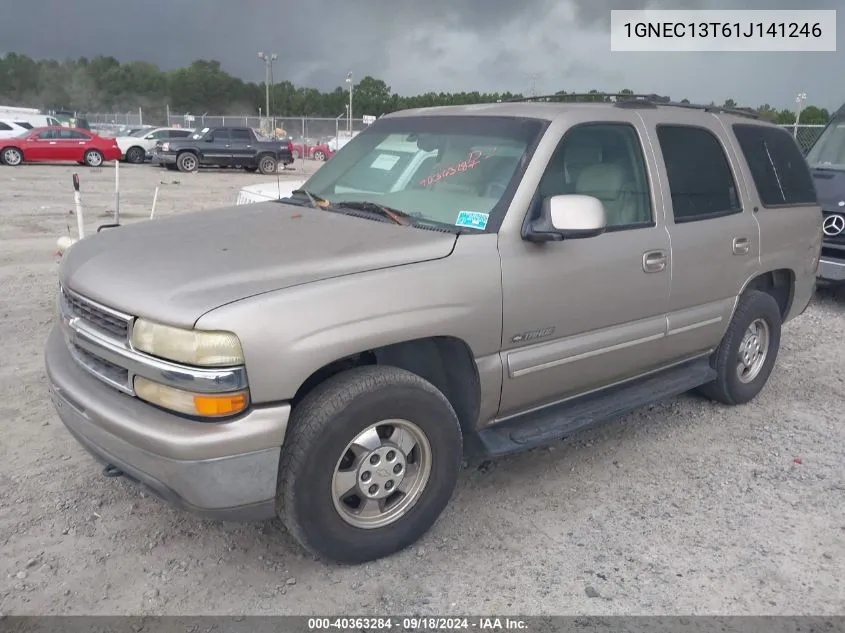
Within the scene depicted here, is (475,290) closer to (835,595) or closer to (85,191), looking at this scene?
(835,595)

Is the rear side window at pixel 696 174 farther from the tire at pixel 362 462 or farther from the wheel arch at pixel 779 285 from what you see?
the tire at pixel 362 462

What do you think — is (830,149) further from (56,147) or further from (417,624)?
(56,147)

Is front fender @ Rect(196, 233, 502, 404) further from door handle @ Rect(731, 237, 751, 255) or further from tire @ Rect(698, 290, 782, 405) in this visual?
tire @ Rect(698, 290, 782, 405)

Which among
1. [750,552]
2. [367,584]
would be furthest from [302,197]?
[750,552]

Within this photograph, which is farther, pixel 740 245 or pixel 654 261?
pixel 740 245

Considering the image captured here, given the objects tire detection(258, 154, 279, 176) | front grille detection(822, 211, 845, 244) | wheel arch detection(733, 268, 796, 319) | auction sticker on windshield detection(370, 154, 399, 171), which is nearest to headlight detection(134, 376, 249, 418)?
auction sticker on windshield detection(370, 154, 399, 171)

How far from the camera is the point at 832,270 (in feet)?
25.6

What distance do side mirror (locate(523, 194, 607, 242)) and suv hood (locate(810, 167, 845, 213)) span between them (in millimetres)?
5702

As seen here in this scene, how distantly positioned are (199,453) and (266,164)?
25.6 m

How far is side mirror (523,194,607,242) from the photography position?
328 centimetres

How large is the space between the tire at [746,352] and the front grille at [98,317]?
364 cm

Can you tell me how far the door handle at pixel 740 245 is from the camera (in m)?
4.54

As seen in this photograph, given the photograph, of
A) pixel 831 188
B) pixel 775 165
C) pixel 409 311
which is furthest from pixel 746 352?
pixel 831 188

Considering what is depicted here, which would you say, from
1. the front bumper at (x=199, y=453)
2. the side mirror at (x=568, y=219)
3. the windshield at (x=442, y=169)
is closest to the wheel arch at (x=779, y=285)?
the side mirror at (x=568, y=219)
